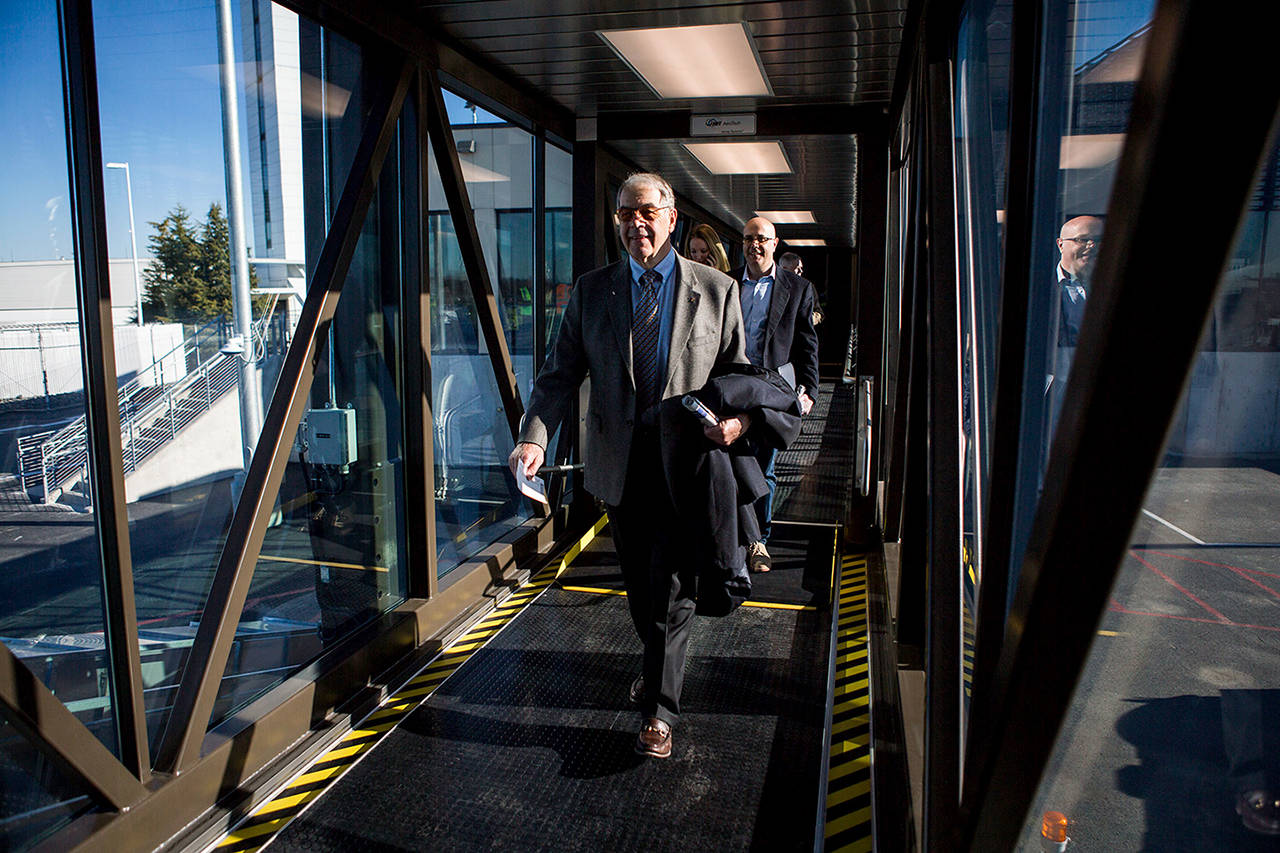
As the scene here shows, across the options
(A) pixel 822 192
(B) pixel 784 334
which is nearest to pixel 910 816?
(B) pixel 784 334

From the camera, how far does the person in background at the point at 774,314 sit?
4.78 m

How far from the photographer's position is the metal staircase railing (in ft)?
7.47

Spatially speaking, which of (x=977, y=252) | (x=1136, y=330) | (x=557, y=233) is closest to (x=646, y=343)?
(x=977, y=252)

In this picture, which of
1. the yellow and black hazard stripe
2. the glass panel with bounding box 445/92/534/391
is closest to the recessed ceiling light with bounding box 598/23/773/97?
the glass panel with bounding box 445/92/534/391

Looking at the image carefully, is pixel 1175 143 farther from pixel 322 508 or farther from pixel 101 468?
pixel 322 508

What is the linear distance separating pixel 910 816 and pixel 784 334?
9.26ft

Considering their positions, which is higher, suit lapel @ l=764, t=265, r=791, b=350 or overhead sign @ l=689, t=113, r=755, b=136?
overhead sign @ l=689, t=113, r=755, b=136

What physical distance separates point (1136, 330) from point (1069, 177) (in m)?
0.80

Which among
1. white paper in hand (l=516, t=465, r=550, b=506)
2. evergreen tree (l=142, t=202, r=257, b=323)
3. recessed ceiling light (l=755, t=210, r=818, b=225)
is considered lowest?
white paper in hand (l=516, t=465, r=550, b=506)

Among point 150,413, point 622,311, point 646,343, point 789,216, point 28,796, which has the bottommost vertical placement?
point 28,796

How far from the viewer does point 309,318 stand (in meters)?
3.26

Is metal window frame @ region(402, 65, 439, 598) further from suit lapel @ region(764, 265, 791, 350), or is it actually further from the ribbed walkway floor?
suit lapel @ region(764, 265, 791, 350)

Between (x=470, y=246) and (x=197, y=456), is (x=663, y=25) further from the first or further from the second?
(x=197, y=456)

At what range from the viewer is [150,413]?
2.64m
